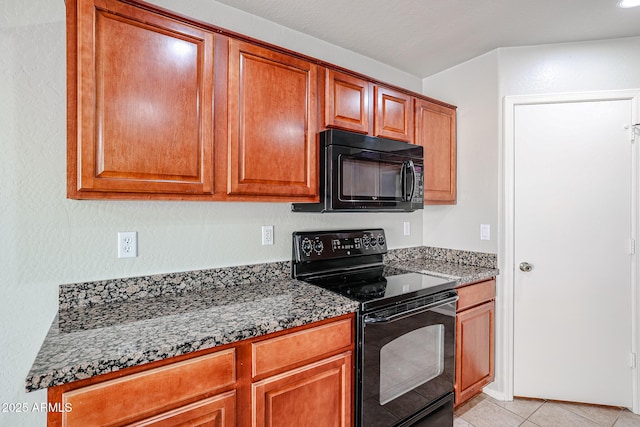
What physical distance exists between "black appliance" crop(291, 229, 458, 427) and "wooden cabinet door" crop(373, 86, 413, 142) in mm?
723

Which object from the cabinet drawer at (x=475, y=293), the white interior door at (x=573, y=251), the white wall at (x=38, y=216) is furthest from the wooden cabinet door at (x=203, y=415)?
the white interior door at (x=573, y=251)

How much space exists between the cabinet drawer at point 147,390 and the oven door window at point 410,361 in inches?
30.9

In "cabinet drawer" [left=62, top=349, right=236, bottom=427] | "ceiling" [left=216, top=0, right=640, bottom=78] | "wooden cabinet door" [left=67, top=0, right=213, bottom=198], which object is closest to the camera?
"cabinet drawer" [left=62, top=349, right=236, bottom=427]

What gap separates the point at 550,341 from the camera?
88.7 inches

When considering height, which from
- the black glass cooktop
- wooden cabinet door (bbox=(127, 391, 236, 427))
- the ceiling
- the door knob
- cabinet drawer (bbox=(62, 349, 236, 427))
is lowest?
wooden cabinet door (bbox=(127, 391, 236, 427))

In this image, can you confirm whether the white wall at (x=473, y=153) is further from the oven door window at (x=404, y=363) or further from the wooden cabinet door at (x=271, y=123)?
the wooden cabinet door at (x=271, y=123)

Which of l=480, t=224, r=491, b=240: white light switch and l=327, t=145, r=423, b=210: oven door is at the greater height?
l=327, t=145, r=423, b=210: oven door

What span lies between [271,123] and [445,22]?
127cm

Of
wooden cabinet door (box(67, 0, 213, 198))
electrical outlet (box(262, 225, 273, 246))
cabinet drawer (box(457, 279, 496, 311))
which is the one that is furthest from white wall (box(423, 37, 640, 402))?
wooden cabinet door (box(67, 0, 213, 198))

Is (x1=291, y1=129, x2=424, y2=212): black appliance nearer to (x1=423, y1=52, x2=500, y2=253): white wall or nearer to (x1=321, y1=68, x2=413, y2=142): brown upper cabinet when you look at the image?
(x1=321, y1=68, x2=413, y2=142): brown upper cabinet

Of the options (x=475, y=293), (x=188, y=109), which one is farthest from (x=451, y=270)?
(x=188, y=109)

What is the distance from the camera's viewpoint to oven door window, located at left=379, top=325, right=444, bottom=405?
5.23 ft

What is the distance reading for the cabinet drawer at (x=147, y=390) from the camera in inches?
36.9

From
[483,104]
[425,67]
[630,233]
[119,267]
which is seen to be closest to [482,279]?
[630,233]
